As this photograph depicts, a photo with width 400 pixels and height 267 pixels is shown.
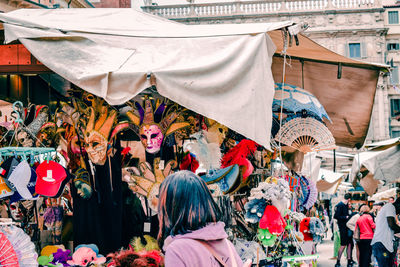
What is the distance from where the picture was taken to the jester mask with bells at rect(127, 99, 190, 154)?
5.26 m

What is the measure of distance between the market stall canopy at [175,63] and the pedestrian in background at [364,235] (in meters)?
7.18

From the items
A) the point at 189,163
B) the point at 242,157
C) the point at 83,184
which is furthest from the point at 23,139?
the point at 242,157

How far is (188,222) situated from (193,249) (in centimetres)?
12

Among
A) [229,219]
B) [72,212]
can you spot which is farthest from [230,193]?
[72,212]

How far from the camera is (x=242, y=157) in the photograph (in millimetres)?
5453

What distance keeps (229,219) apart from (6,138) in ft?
7.65

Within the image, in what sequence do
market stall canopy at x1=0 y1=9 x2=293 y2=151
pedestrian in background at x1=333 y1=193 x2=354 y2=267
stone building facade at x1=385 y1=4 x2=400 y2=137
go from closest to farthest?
market stall canopy at x1=0 y1=9 x2=293 y2=151
pedestrian in background at x1=333 y1=193 x2=354 y2=267
stone building facade at x1=385 y1=4 x2=400 y2=137

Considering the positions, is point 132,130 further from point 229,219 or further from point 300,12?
point 300,12

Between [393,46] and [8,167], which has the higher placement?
[393,46]

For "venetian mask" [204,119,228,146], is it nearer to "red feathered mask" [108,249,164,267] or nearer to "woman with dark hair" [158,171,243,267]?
"red feathered mask" [108,249,164,267]

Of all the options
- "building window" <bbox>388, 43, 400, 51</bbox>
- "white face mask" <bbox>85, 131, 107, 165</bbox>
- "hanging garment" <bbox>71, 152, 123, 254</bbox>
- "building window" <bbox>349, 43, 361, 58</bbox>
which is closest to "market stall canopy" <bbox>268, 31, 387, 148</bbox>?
"white face mask" <bbox>85, 131, 107, 165</bbox>

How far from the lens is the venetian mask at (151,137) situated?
5254mm

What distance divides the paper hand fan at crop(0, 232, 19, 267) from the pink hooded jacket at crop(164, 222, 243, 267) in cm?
234

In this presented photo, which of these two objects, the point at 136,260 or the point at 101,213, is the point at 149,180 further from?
the point at 136,260
